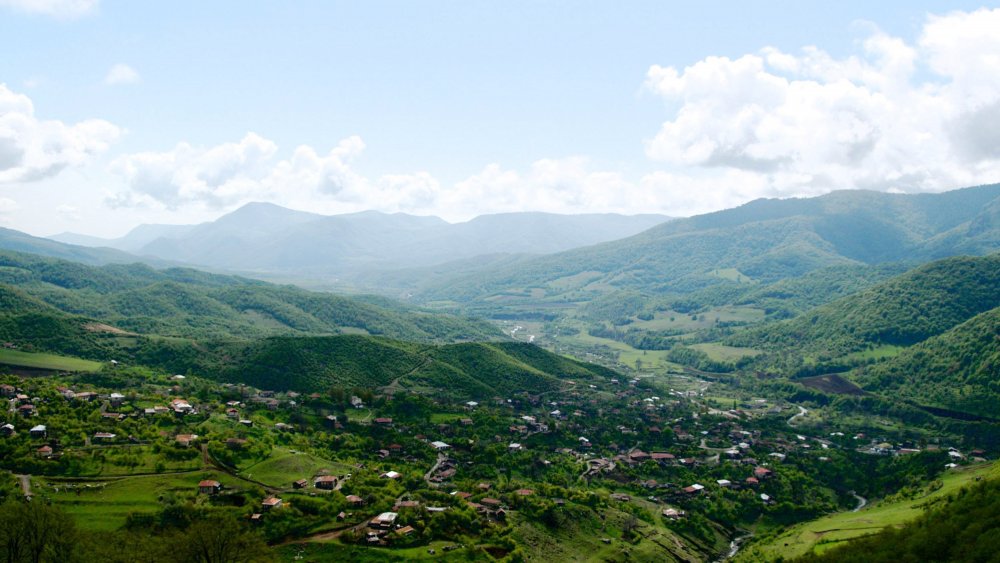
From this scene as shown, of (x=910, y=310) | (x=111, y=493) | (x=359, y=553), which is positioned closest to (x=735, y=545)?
(x=359, y=553)

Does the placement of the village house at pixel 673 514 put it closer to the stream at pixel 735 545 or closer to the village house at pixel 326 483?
the stream at pixel 735 545

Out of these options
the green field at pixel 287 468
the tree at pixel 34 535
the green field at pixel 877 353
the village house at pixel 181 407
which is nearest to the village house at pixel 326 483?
the green field at pixel 287 468

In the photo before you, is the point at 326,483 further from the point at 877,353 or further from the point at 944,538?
the point at 877,353

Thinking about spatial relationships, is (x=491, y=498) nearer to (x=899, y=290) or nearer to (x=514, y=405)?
(x=514, y=405)

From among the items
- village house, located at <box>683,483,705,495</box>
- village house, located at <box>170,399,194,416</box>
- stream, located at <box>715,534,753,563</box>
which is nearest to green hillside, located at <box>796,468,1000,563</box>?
stream, located at <box>715,534,753,563</box>

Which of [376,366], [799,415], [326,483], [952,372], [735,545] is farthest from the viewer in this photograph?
[952,372]

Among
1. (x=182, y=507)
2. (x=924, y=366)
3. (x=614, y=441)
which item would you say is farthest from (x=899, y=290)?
(x=182, y=507)

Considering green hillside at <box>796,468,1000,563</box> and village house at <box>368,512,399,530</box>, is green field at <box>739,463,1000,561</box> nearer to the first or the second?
green hillside at <box>796,468,1000,563</box>
